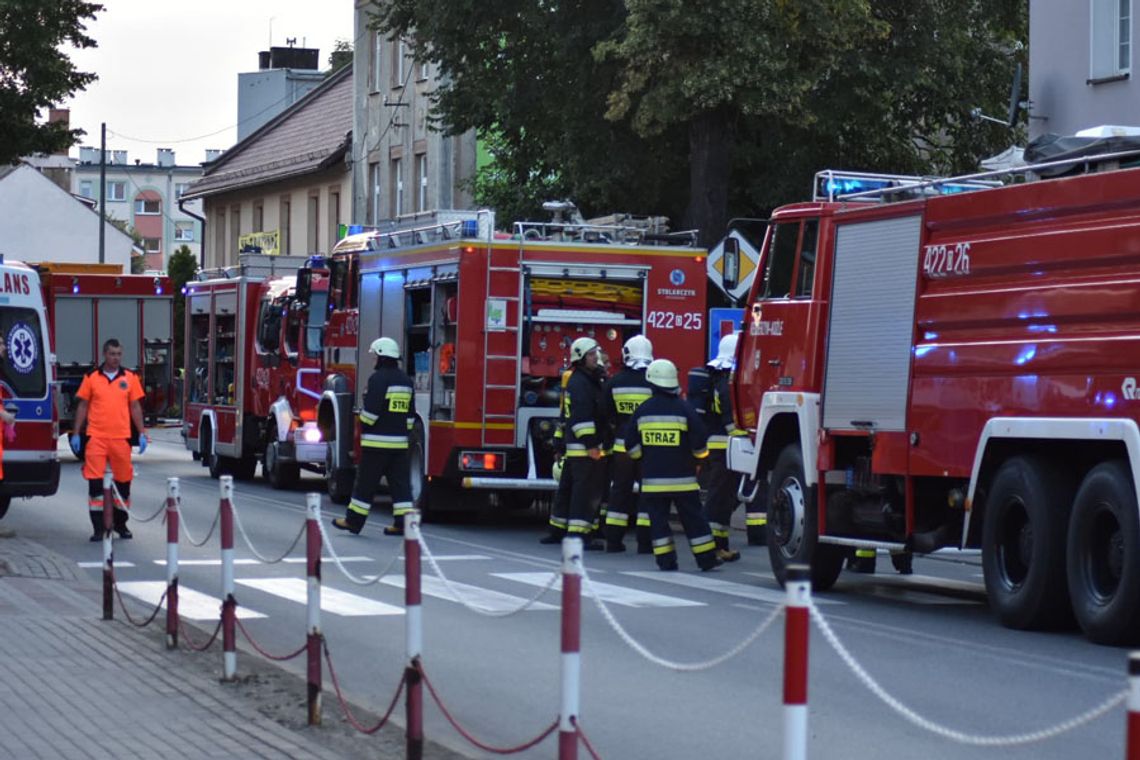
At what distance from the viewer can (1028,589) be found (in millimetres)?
12242

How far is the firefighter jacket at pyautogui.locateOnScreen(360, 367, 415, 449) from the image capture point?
63.9 feet

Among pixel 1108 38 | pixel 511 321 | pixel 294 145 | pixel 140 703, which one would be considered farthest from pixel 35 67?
pixel 140 703

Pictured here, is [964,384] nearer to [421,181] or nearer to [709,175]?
[709,175]

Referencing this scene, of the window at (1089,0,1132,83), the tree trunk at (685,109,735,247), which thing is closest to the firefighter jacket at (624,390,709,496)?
the window at (1089,0,1132,83)

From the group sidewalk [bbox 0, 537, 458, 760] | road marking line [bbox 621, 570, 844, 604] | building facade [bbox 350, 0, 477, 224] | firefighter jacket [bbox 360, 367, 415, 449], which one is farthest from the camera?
building facade [bbox 350, 0, 477, 224]

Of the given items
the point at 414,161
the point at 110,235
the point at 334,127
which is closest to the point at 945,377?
the point at 414,161

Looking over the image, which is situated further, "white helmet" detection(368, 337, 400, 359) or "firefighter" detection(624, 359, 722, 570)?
"white helmet" detection(368, 337, 400, 359)

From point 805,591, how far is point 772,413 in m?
10.0

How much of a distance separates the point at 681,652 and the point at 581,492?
677cm

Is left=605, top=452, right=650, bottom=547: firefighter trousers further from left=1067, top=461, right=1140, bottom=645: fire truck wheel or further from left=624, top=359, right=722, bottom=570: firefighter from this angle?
left=1067, top=461, right=1140, bottom=645: fire truck wheel

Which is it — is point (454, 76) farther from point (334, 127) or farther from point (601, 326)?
point (334, 127)

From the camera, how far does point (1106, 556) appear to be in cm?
1176

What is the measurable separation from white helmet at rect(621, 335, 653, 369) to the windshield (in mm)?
5946

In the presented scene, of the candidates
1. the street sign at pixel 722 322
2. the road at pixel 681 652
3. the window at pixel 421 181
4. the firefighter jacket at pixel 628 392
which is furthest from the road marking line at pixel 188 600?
the window at pixel 421 181
